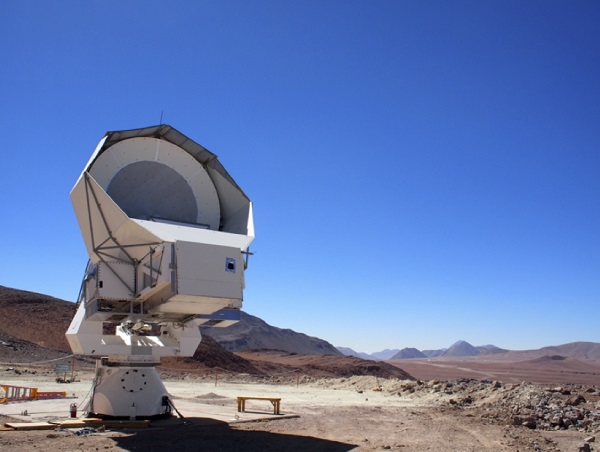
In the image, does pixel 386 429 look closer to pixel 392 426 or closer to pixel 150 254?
pixel 392 426

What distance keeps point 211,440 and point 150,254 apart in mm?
4402

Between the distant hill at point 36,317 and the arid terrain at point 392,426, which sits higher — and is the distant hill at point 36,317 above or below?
above

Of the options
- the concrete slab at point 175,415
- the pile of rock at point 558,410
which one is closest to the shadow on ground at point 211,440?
the concrete slab at point 175,415

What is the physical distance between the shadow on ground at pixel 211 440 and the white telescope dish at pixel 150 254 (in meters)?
1.83

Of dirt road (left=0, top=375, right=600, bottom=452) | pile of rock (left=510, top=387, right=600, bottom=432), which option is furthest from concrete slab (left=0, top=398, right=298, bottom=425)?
pile of rock (left=510, top=387, right=600, bottom=432)

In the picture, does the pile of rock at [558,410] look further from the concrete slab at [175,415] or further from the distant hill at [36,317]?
the distant hill at [36,317]

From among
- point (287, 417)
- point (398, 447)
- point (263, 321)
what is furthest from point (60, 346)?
point (263, 321)

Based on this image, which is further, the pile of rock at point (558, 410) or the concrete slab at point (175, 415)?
the pile of rock at point (558, 410)

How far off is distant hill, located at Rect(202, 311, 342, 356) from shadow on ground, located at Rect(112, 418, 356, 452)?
88644mm

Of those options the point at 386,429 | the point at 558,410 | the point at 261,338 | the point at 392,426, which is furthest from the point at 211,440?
the point at 261,338

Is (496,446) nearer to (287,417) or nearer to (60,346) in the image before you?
(287,417)

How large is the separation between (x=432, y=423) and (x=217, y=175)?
32.2 feet

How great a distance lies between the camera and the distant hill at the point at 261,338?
365ft

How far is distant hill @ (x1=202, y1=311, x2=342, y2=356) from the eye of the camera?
111188 millimetres
